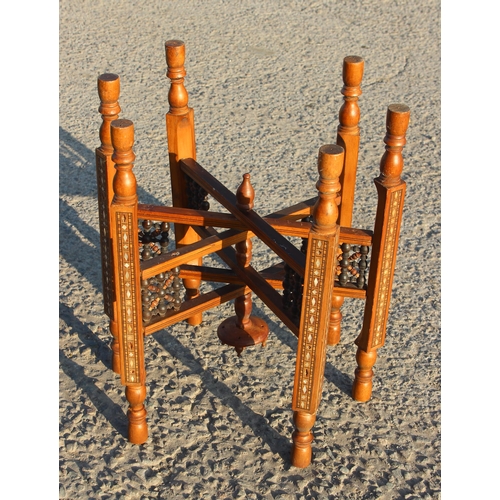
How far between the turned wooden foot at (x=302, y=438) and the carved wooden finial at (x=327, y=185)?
27.8 inches

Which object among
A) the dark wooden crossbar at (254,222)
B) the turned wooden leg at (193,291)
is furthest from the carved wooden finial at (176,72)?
the turned wooden leg at (193,291)

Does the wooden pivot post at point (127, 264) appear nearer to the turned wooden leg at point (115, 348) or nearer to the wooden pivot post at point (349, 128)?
the turned wooden leg at point (115, 348)

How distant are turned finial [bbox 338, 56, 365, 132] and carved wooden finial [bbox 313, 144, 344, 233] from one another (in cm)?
67

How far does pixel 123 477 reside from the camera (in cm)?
279

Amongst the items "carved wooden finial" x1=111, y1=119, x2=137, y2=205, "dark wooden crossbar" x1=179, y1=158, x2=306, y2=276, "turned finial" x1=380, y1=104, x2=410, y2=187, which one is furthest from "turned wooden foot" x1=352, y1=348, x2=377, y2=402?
"carved wooden finial" x1=111, y1=119, x2=137, y2=205

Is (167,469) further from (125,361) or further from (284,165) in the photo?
(284,165)

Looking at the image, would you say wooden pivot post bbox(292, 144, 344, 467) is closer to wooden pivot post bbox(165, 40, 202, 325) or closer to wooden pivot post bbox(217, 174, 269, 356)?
wooden pivot post bbox(217, 174, 269, 356)

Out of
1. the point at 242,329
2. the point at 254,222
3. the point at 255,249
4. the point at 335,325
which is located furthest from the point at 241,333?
the point at 255,249

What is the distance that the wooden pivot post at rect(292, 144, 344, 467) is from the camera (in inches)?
87.2

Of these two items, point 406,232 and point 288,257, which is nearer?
point 288,257

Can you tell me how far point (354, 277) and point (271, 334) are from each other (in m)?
0.68

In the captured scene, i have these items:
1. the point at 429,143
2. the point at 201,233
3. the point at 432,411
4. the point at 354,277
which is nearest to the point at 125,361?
the point at 201,233

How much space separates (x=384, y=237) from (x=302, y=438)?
719mm

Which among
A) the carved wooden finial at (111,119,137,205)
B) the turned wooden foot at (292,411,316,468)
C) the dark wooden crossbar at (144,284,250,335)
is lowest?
the turned wooden foot at (292,411,316,468)
